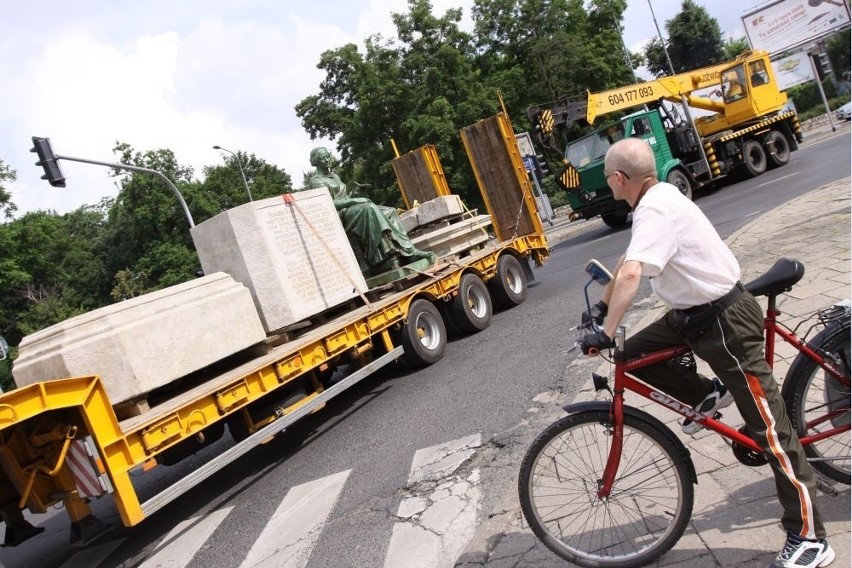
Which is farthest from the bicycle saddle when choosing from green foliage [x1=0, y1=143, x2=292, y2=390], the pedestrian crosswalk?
green foliage [x1=0, y1=143, x2=292, y2=390]

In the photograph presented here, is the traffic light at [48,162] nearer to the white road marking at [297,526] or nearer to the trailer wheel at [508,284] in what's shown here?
the trailer wheel at [508,284]

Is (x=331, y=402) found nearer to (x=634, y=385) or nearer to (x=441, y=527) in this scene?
(x=441, y=527)

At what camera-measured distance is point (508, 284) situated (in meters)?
10.6

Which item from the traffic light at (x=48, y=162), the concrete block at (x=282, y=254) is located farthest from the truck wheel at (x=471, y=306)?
the traffic light at (x=48, y=162)

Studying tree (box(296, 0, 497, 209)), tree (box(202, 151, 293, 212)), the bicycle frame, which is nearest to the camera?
the bicycle frame

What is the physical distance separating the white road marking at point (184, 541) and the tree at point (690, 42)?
2373 inches

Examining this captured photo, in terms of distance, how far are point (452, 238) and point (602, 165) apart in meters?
8.85

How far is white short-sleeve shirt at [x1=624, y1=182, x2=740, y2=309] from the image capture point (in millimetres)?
2578

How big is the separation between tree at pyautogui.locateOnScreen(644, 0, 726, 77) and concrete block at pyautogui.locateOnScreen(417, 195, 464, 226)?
53.4 m

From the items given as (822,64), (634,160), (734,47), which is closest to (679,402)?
(634,160)

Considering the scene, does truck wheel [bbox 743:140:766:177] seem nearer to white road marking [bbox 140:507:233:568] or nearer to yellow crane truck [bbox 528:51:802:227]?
yellow crane truck [bbox 528:51:802:227]

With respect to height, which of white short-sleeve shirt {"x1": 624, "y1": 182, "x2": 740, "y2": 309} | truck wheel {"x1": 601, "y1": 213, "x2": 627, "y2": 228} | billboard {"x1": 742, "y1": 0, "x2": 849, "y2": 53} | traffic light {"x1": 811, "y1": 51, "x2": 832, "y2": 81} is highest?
billboard {"x1": 742, "y1": 0, "x2": 849, "y2": 53}

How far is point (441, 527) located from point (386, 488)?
37.4 inches

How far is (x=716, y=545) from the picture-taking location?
292 cm
